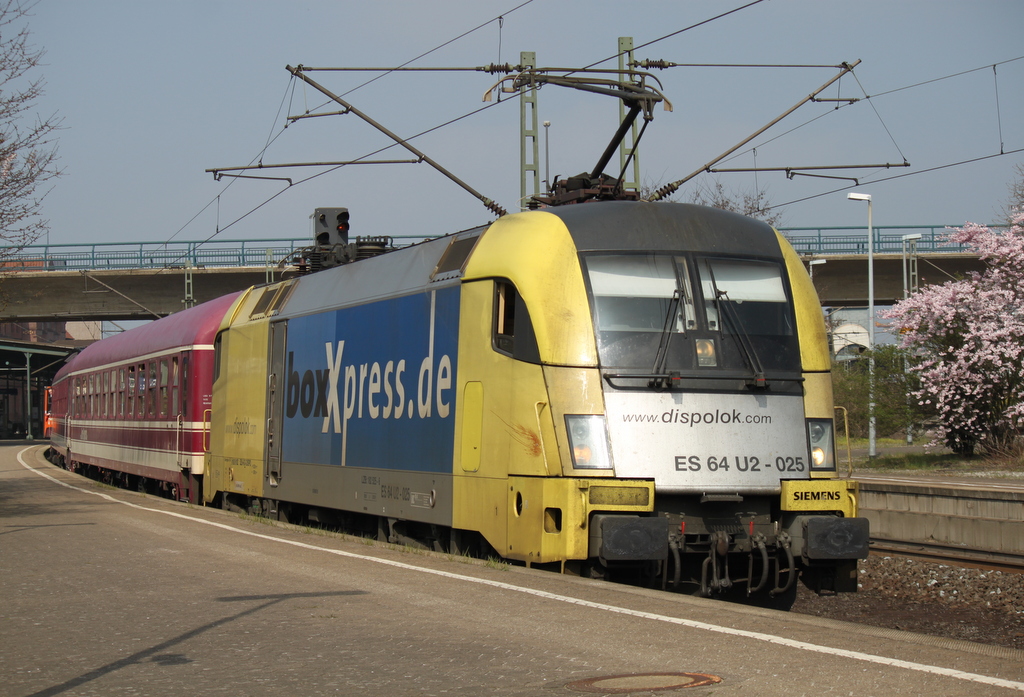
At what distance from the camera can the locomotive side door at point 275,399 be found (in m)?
14.6

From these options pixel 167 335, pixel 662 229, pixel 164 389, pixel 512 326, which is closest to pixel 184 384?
pixel 164 389

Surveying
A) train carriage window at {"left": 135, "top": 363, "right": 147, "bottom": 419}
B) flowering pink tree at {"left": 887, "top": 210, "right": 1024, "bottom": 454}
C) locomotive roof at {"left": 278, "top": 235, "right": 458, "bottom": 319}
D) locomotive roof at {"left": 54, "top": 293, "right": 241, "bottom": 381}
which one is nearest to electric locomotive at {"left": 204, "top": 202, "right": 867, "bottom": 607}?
locomotive roof at {"left": 278, "top": 235, "right": 458, "bottom": 319}

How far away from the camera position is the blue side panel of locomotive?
10383 millimetres

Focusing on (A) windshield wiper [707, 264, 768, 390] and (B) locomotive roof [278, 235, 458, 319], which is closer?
(A) windshield wiper [707, 264, 768, 390]

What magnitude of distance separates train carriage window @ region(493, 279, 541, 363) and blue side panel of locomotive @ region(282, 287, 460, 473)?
75 cm

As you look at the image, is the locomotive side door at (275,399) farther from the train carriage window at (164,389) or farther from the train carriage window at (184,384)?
the train carriage window at (164,389)

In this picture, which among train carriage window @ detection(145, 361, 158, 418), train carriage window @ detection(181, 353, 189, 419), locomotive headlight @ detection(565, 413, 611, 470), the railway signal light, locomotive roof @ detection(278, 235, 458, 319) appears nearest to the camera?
locomotive headlight @ detection(565, 413, 611, 470)

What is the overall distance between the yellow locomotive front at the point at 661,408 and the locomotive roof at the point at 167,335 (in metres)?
10.0

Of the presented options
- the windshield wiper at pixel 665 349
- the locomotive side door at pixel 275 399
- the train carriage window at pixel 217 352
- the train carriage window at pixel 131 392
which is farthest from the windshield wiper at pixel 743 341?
the train carriage window at pixel 131 392

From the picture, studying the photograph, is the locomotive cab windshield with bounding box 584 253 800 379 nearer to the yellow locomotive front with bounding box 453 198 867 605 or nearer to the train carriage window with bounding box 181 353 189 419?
the yellow locomotive front with bounding box 453 198 867 605

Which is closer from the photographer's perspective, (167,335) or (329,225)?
(329,225)

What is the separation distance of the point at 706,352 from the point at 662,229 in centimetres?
115

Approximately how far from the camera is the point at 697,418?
864cm

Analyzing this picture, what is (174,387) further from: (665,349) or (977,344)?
(977,344)
